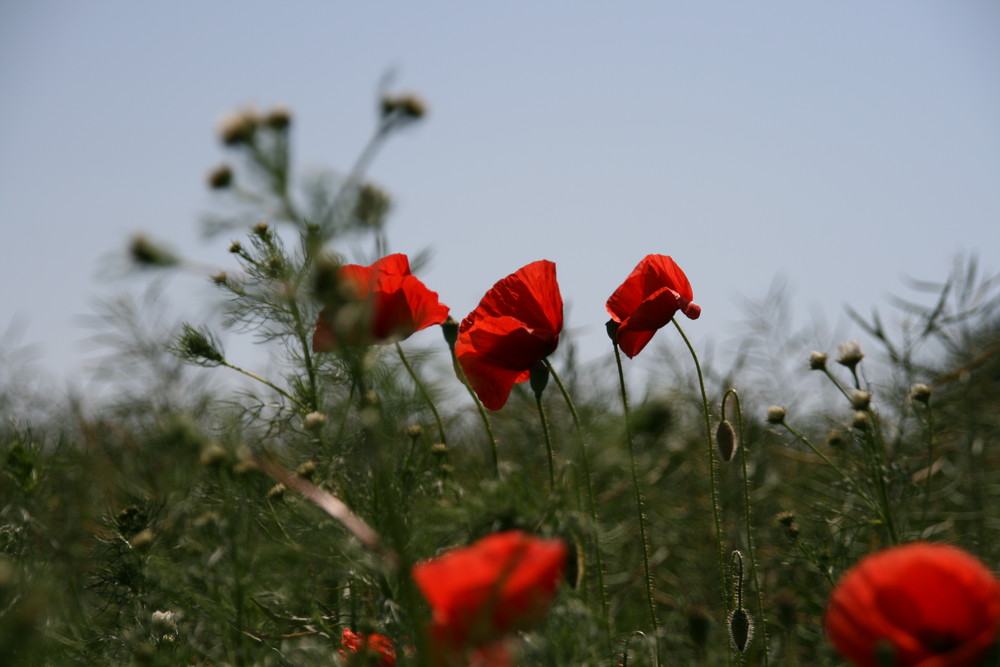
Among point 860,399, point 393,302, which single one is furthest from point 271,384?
point 860,399

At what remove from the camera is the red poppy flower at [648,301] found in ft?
3.28

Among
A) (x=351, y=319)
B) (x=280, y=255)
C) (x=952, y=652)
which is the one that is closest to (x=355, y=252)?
(x=280, y=255)

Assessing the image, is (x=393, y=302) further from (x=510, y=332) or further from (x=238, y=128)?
(x=238, y=128)

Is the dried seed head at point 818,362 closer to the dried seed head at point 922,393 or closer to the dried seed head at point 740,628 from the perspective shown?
the dried seed head at point 922,393

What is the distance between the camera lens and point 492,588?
21.0 inches

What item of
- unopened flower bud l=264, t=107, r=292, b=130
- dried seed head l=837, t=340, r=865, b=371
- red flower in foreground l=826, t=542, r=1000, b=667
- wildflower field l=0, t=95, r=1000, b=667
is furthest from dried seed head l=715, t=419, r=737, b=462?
unopened flower bud l=264, t=107, r=292, b=130

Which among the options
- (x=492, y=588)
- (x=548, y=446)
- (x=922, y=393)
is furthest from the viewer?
(x=922, y=393)

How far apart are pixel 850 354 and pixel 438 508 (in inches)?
29.9

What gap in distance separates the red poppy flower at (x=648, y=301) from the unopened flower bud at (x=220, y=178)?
0.49 m

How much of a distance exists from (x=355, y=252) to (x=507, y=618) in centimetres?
58

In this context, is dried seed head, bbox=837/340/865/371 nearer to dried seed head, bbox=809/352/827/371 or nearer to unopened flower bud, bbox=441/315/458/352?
dried seed head, bbox=809/352/827/371

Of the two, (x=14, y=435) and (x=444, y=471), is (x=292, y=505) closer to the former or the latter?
(x=444, y=471)

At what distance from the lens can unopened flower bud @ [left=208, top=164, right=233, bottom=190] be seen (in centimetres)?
68

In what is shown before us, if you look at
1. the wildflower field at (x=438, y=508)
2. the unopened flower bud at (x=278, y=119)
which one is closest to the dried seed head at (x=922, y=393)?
the wildflower field at (x=438, y=508)
